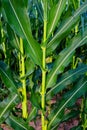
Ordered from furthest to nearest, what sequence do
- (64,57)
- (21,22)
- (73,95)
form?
(73,95)
(64,57)
(21,22)

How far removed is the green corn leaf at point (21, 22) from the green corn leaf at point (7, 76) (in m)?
0.17

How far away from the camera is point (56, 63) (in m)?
1.03

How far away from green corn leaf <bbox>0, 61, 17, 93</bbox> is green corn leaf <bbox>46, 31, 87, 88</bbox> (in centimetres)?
16

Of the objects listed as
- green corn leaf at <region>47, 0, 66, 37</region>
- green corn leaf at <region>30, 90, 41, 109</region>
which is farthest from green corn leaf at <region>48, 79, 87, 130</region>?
green corn leaf at <region>47, 0, 66, 37</region>

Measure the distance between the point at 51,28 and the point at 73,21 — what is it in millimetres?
95

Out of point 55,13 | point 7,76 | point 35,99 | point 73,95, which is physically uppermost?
point 55,13

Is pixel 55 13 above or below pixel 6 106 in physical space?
above

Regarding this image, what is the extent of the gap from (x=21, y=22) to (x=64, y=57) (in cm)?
24

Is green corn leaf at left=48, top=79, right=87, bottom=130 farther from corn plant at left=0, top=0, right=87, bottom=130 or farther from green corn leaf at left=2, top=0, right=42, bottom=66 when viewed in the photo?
green corn leaf at left=2, top=0, right=42, bottom=66

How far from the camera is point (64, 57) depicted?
1.03 metres

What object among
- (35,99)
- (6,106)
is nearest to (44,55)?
(35,99)

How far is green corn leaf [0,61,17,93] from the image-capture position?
1.08 metres

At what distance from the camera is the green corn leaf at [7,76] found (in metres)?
1.08

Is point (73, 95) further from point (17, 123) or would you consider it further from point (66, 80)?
point (17, 123)
